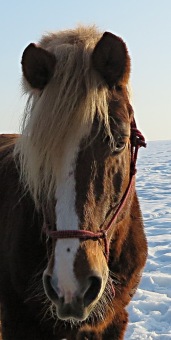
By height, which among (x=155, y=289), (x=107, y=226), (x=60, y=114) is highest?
(x=60, y=114)

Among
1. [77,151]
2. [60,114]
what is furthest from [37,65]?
[77,151]

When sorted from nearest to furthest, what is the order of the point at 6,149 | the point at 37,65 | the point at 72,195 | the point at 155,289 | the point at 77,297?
the point at 77,297, the point at 72,195, the point at 37,65, the point at 6,149, the point at 155,289

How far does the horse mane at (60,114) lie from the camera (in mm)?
2344

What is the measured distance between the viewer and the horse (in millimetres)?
2209

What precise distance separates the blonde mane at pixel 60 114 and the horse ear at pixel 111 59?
0.04m

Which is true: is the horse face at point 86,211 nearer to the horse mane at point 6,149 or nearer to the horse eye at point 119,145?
the horse eye at point 119,145

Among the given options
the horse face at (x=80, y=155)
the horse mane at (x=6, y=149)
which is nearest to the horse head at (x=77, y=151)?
the horse face at (x=80, y=155)

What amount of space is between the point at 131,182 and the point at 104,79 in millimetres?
615

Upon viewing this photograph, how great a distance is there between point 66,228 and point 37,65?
800 mm

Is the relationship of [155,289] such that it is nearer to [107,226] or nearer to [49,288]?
[107,226]

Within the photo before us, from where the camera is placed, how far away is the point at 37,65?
8.19 ft

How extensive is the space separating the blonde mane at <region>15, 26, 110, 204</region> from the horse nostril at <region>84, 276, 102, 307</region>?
426 millimetres

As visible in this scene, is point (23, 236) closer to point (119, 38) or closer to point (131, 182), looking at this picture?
point (131, 182)

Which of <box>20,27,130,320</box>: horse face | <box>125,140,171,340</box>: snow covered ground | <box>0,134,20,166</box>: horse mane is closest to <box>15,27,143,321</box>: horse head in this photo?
<box>20,27,130,320</box>: horse face
